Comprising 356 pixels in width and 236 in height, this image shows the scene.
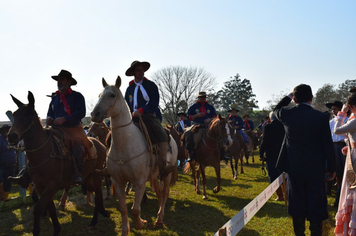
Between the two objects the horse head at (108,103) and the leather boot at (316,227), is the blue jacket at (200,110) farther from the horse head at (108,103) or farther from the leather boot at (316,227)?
the leather boot at (316,227)

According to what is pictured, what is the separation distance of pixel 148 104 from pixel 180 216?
9.66 feet

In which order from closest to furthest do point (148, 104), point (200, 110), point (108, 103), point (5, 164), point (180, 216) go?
point (108, 103) → point (148, 104) → point (180, 216) → point (5, 164) → point (200, 110)

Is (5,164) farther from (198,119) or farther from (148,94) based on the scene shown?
(198,119)

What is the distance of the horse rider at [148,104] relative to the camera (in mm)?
5469

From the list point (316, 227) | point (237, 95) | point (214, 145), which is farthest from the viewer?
point (237, 95)

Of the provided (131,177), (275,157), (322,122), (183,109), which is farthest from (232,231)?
(183,109)

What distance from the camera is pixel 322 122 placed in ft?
12.5

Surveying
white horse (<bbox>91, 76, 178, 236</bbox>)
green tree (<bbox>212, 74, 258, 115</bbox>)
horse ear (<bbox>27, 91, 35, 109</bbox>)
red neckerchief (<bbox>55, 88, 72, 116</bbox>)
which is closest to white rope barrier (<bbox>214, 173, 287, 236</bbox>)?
white horse (<bbox>91, 76, 178, 236</bbox>)

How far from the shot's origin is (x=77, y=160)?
18.4 feet

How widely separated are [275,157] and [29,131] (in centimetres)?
566

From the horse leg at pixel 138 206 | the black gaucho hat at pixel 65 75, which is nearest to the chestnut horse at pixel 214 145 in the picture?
the horse leg at pixel 138 206

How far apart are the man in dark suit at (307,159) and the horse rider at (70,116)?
4.01 m

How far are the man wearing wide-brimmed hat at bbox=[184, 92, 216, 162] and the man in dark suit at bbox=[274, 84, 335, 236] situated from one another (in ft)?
16.7

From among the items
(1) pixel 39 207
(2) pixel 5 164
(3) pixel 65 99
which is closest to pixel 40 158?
(1) pixel 39 207
